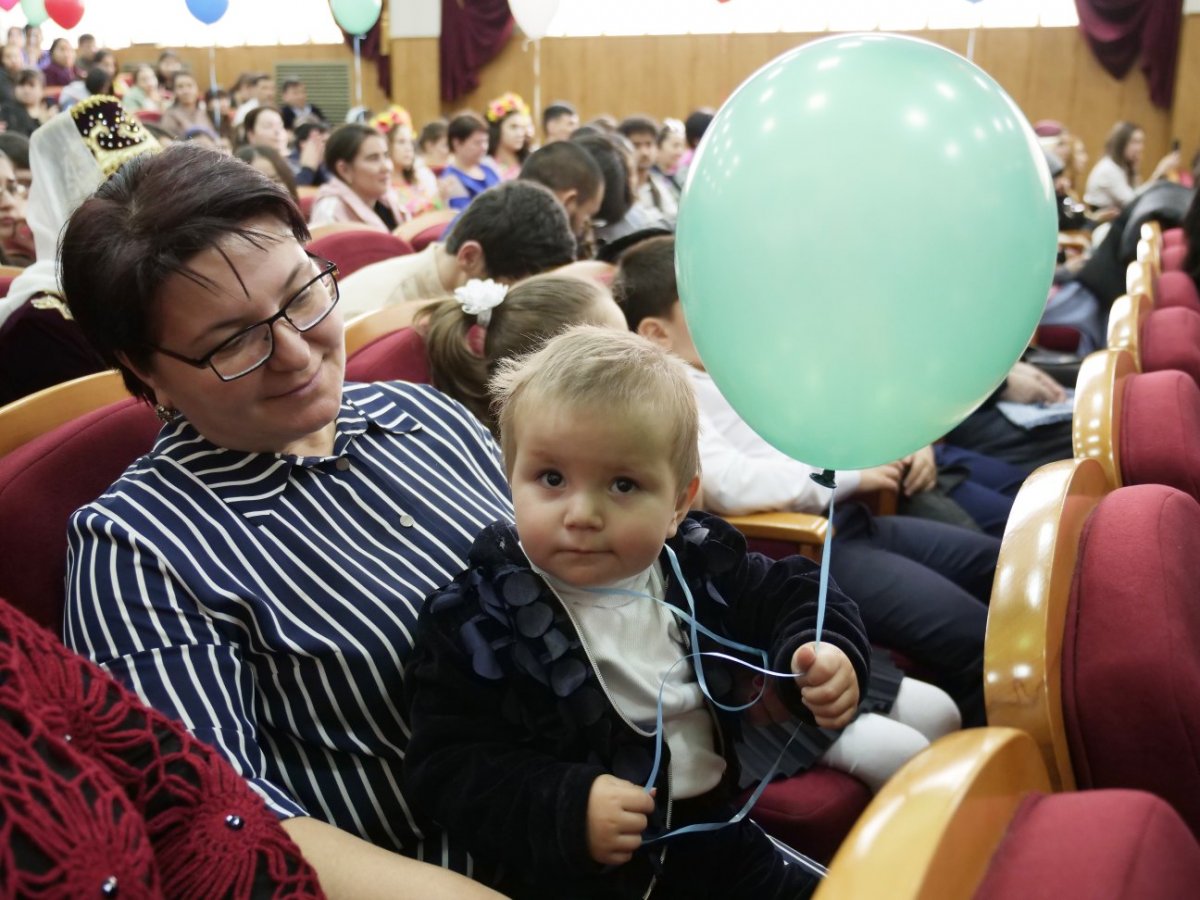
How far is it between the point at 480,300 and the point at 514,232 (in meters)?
0.71

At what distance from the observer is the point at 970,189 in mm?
855

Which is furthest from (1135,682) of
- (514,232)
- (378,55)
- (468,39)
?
(378,55)

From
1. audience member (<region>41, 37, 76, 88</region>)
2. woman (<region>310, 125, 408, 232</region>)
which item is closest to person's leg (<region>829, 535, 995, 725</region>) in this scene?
woman (<region>310, 125, 408, 232</region>)

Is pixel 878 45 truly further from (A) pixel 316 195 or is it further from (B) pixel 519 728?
(A) pixel 316 195

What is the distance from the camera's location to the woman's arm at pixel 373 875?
0.88m

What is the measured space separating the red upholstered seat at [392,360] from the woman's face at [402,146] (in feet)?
16.9

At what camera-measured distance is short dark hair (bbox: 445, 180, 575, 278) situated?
8.12ft

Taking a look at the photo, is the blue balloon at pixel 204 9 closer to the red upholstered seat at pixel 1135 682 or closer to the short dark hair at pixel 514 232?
the short dark hair at pixel 514 232

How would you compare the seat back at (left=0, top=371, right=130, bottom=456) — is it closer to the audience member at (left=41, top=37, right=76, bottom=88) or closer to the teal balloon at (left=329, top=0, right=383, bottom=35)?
the teal balloon at (left=329, top=0, right=383, bottom=35)

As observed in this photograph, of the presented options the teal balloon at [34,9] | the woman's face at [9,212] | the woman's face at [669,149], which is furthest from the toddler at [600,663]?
the teal balloon at [34,9]

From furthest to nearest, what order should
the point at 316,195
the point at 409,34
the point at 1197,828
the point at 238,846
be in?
the point at 409,34
the point at 316,195
the point at 1197,828
the point at 238,846

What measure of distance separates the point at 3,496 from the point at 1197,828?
1.21m

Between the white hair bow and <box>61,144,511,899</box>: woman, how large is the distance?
23.8 inches

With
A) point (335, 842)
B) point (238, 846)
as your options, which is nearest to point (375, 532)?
point (335, 842)
